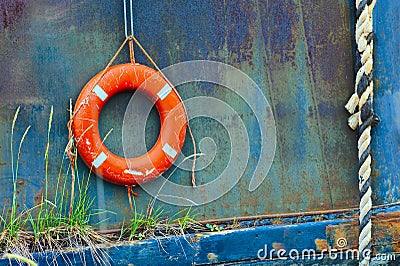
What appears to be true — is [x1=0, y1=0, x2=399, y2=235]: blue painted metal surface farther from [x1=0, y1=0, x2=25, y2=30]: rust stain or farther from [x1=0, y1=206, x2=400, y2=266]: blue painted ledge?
[x1=0, y1=206, x2=400, y2=266]: blue painted ledge

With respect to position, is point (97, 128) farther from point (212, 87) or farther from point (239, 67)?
point (239, 67)

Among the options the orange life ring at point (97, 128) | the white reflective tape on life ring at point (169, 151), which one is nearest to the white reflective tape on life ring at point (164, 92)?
the orange life ring at point (97, 128)

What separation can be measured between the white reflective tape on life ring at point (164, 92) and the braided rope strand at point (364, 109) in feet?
3.13

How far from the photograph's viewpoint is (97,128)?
294 cm

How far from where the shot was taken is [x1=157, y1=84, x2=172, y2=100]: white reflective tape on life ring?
3.01 m

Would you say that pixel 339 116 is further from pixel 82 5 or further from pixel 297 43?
pixel 82 5

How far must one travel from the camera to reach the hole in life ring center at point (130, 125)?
3.03m

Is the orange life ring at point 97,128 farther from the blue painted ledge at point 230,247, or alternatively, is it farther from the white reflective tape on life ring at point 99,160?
the blue painted ledge at point 230,247

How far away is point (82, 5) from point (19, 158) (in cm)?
79

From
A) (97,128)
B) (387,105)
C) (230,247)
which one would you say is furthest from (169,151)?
(387,105)

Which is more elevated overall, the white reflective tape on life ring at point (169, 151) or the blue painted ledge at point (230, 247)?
the white reflective tape on life ring at point (169, 151)

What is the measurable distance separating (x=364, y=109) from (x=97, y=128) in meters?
1.33

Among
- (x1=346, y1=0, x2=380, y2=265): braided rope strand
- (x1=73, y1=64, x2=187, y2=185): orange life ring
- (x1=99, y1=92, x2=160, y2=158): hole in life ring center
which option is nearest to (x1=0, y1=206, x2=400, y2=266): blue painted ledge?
(x1=346, y1=0, x2=380, y2=265): braided rope strand

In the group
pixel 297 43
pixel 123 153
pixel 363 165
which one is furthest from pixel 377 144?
pixel 123 153
